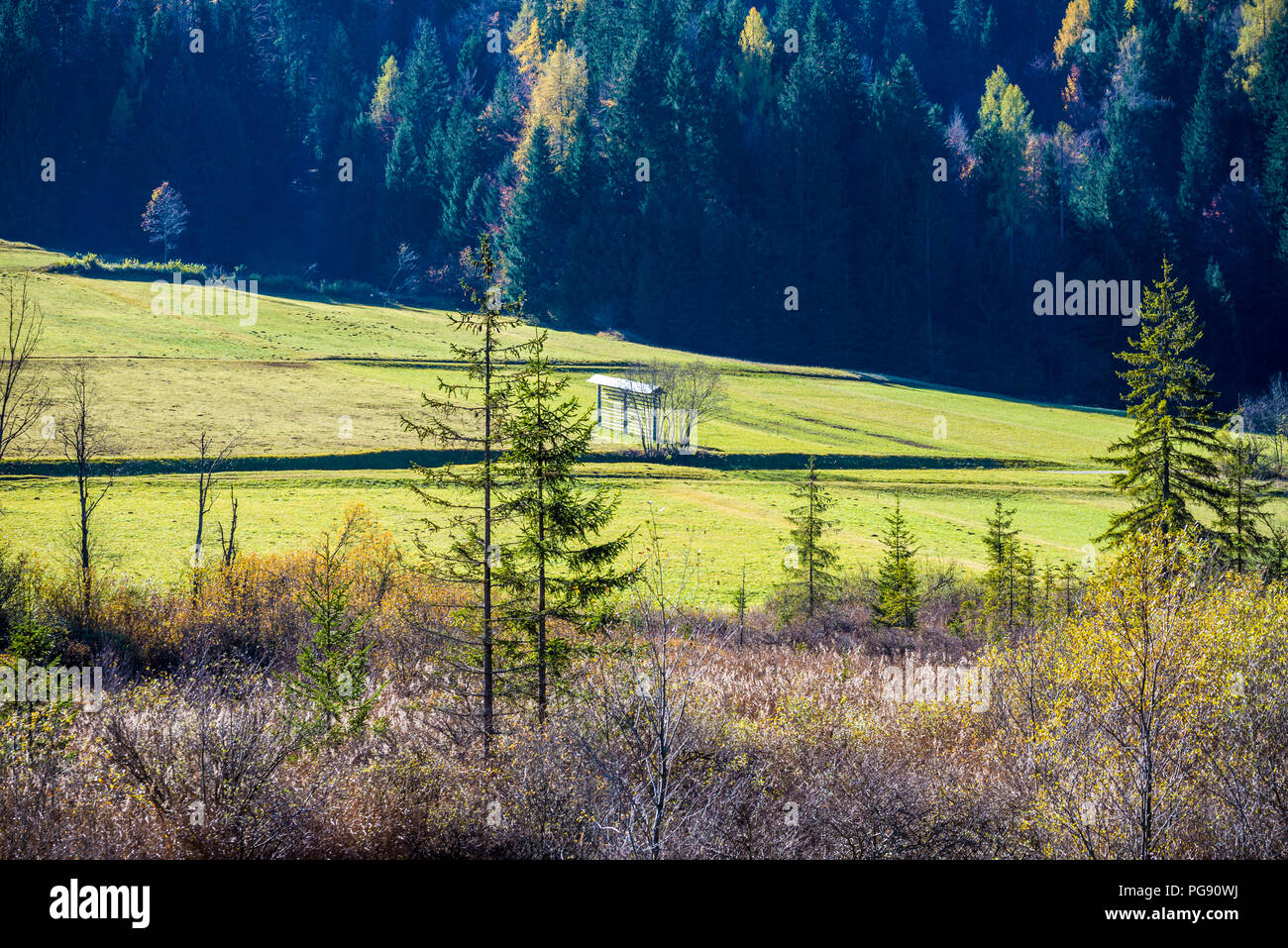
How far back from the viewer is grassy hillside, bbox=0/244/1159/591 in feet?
121

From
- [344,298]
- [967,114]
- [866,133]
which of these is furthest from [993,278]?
[344,298]

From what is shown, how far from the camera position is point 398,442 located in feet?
161

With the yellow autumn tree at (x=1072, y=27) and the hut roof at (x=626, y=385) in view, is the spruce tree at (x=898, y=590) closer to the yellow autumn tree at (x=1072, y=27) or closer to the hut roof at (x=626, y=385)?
the hut roof at (x=626, y=385)

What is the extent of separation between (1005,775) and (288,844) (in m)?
9.33

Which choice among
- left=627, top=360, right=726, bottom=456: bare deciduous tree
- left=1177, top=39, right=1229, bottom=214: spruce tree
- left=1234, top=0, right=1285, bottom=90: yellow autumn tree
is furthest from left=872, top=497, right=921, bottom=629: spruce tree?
left=1234, top=0, right=1285, bottom=90: yellow autumn tree

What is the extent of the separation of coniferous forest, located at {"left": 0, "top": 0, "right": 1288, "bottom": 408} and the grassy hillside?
14902 mm

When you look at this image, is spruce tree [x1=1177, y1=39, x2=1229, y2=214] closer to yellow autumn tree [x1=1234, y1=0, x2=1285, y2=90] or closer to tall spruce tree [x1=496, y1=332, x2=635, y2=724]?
yellow autumn tree [x1=1234, y1=0, x2=1285, y2=90]

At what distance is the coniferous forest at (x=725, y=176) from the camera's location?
90.8 meters

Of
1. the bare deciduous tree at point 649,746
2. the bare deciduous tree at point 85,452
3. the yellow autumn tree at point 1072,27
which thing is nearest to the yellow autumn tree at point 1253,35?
the yellow autumn tree at point 1072,27

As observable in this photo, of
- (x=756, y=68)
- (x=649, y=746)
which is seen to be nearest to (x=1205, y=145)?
(x=756, y=68)

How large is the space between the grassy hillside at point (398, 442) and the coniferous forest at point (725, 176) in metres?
14.9

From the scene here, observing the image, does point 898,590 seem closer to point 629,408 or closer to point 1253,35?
point 629,408

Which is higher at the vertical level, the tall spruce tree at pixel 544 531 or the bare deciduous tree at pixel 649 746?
the tall spruce tree at pixel 544 531

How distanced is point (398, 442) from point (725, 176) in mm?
57748
